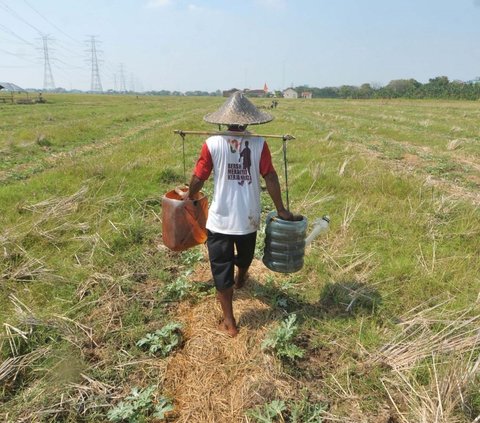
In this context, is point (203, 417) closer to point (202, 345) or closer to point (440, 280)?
point (202, 345)

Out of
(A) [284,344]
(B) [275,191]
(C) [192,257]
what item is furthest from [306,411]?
(C) [192,257]

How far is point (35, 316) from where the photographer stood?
315 centimetres

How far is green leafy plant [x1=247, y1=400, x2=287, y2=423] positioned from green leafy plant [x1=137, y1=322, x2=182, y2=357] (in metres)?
0.86

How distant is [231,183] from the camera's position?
300 cm

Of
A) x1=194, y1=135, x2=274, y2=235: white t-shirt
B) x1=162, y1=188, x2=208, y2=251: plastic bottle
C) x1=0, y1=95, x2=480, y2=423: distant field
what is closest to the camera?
x1=0, y1=95, x2=480, y2=423: distant field

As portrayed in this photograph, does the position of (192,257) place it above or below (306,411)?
above

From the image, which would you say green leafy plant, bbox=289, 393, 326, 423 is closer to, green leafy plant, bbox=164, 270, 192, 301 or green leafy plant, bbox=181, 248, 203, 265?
green leafy plant, bbox=164, 270, 192, 301

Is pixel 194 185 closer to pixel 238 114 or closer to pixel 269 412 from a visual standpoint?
pixel 238 114

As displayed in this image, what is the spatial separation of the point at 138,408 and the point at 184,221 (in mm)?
1560

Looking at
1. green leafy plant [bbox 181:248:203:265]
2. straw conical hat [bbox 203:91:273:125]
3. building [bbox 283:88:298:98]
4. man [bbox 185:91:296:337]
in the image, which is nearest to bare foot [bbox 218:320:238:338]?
man [bbox 185:91:296:337]

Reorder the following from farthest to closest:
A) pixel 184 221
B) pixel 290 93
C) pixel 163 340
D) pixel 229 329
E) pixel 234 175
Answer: pixel 290 93 < pixel 184 221 < pixel 229 329 < pixel 163 340 < pixel 234 175

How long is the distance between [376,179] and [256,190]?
14.7 feet

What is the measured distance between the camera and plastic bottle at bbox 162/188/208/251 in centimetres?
343

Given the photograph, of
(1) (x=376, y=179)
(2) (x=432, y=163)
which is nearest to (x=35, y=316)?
(1) (x=376, y=179)
